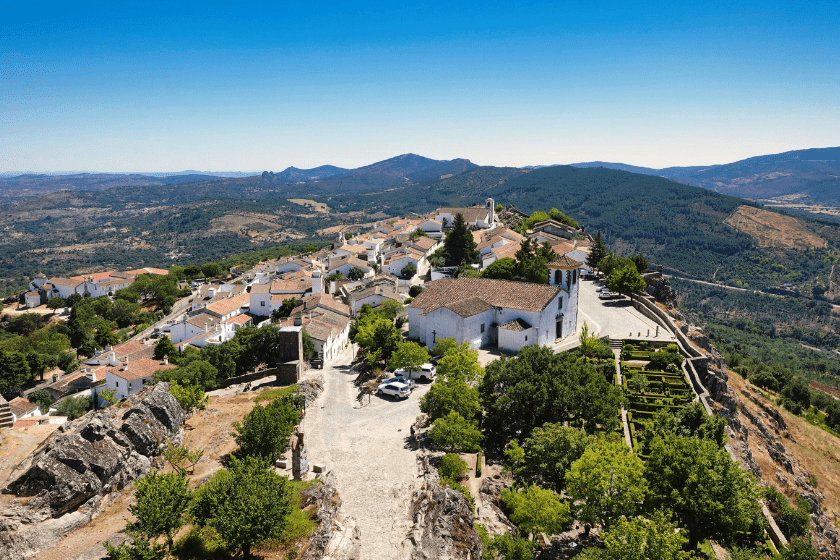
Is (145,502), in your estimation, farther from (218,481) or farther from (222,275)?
(222,275)

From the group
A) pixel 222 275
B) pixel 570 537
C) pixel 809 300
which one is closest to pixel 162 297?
pixel 222 275

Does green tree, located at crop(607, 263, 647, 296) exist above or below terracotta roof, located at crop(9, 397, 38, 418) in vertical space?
above

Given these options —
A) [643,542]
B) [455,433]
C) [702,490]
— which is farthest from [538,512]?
[702,490]

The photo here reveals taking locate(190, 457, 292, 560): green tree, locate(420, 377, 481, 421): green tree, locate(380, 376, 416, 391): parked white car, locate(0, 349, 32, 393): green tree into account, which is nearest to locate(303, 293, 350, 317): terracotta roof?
locate(380, 376, 416, 391): parked white car

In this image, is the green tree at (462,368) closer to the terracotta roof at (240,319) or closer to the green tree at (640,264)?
the terracotta roof at (240,319)

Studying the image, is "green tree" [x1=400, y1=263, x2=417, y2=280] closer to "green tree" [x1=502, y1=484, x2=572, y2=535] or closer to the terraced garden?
the terraced garden

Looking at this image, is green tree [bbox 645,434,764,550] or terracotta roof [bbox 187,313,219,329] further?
terracotta roof [bbox 187,313,219,329]
